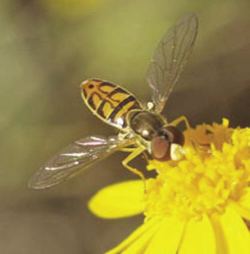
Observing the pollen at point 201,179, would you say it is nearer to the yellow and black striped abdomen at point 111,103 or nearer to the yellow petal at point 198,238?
the yellow petal at point 198,238

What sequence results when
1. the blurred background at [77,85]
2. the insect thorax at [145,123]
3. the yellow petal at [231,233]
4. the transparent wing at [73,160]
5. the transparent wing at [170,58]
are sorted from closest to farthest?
1. the yellow petal at [231,233]
2. the transparent wing at [73,160]
3. the insect thorax at [145,123]
4. the transparent wing at [170,58]
5. the blurred background at [77,85]

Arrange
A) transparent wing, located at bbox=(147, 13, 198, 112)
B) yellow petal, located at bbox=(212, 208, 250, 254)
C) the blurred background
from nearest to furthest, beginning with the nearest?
yellow petal, located at bbox=(212, 208, 250, 254)
transparent wing, located at bbox=(147, 13, 198, 112)
the blurred background

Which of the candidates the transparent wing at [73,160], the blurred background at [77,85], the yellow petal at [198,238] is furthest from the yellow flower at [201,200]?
the blurred background at [77,85]

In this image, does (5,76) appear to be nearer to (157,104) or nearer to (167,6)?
(167,6)

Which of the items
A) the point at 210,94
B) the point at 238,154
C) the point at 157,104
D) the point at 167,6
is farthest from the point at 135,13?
the point at 238,154

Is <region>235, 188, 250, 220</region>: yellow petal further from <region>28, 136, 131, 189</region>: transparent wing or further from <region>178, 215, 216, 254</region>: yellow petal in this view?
<region>28, 136, 131, 189</region>: transparent wing

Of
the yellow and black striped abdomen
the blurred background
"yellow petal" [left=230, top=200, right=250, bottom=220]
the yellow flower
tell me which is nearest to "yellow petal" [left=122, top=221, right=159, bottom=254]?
the yellow flower
